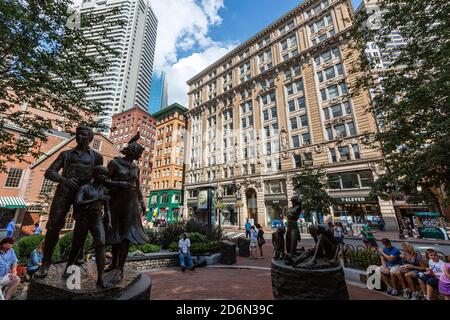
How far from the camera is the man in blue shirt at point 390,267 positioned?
235 inches

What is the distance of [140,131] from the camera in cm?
6856

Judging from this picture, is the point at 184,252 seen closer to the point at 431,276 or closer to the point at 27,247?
the point at 27,247

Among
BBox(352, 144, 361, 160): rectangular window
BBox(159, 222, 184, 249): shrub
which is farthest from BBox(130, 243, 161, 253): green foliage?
BBox(352, 144, 361, 160): rectangular window

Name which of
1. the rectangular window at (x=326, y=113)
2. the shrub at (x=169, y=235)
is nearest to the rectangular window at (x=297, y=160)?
the rectangular window at (x=326, y=113)

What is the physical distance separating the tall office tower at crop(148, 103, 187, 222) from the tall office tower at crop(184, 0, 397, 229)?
202 inches

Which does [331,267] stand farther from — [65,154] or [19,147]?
[19,147]

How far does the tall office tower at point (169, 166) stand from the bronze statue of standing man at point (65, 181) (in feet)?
145

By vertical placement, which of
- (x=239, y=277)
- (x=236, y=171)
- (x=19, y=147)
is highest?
(x=236, y=171)

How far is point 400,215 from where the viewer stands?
24.0 m

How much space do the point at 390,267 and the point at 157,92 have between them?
475 feet

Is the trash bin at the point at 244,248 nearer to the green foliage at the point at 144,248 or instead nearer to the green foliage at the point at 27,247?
the green foliage at the point at 144,248
